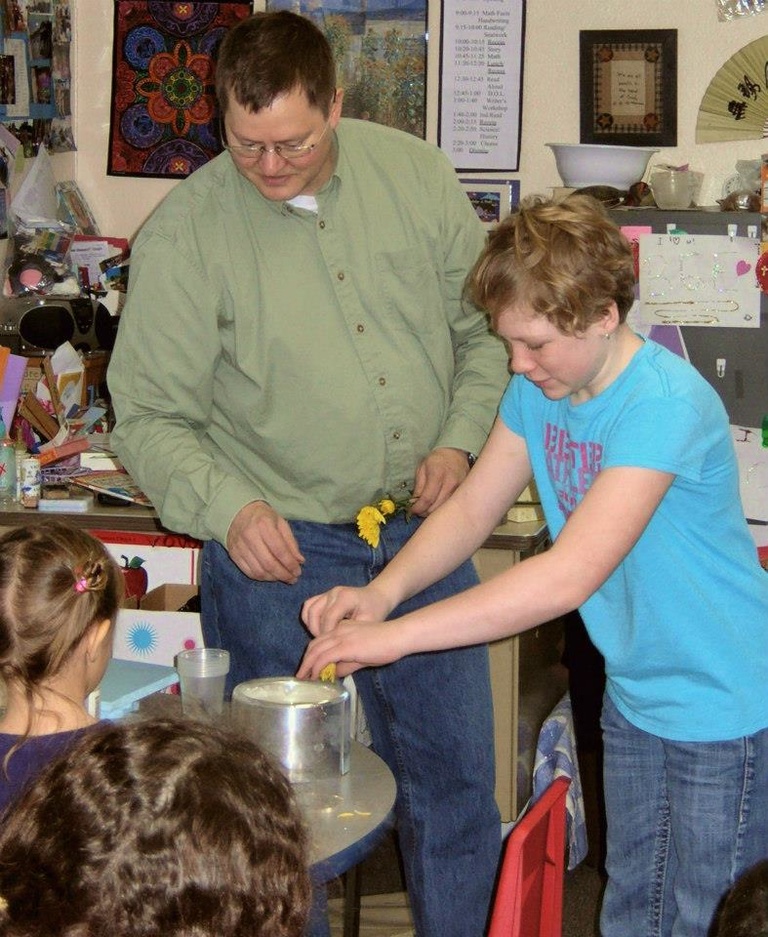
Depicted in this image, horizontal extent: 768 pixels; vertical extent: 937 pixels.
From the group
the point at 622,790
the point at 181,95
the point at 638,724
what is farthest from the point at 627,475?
the point at 181,95

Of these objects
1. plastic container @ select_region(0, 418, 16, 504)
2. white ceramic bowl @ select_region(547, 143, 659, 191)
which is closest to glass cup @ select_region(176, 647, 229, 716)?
plastic container @ select_region(0, 418, 16, 504)

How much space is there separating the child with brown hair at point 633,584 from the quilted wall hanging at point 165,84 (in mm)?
2283

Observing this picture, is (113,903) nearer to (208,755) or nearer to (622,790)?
(208,755)

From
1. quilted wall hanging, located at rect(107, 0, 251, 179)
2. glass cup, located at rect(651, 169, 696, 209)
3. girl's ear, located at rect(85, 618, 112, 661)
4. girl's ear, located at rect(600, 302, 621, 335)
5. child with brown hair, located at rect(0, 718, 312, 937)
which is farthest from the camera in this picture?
quilted wall hanging, located at rect(107, 0, 251, 179)

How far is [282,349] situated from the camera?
209cm

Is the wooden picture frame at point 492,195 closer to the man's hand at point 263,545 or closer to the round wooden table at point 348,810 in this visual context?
the man's hand at point 263,545

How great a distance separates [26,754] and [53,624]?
255mm

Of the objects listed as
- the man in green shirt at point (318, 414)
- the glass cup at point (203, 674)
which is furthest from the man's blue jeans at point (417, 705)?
the glass cup at point (203, 674)

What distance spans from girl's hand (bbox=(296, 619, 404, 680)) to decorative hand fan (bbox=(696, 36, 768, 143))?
2348 mm

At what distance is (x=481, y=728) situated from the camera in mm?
2166

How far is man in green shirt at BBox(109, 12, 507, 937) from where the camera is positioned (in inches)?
82.5

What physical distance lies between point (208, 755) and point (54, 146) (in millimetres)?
3228

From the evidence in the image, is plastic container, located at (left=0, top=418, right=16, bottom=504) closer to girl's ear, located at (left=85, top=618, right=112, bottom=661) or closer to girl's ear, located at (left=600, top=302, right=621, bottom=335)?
girl's ear, located at (left=85, top=618, right=112, bottom=661)

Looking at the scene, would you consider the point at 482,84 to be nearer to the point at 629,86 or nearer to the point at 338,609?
the point at 629,86
